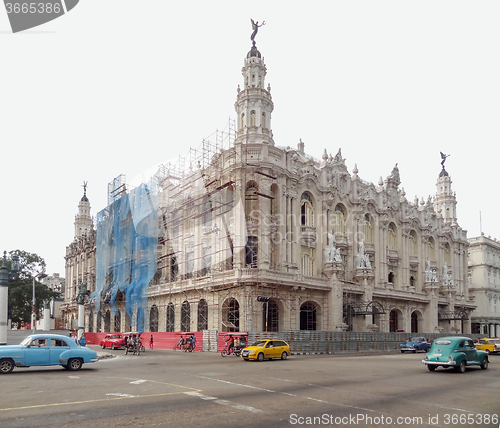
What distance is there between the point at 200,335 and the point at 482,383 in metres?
25.4

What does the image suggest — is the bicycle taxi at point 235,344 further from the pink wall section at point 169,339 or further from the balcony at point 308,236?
the balcony at point 308,236

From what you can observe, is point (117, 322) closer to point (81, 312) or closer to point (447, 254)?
point (81, 312)

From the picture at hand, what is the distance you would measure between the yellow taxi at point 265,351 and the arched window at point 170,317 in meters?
23.6

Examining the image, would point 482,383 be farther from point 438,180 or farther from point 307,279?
point 438,180

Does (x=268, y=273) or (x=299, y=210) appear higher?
(x=299, y=210)

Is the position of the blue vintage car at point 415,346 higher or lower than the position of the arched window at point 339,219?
lower

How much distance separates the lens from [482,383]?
17438 millimetres

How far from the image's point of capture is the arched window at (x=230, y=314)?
4403 cm

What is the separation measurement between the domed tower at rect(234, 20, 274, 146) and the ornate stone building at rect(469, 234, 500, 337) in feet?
Result: 163

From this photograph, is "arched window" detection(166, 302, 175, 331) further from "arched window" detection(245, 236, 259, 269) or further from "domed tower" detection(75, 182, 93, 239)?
"domed tower" detection(75, 182, 93, 239)

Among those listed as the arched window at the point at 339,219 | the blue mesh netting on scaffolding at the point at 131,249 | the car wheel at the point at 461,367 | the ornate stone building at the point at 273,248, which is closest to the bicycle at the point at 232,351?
the ornate stone building at the point at 273,248

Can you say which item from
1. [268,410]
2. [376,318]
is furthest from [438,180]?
[268,410]

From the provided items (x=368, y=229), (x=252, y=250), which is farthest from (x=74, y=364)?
(x=368, y=229)

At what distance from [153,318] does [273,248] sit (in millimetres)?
17266
